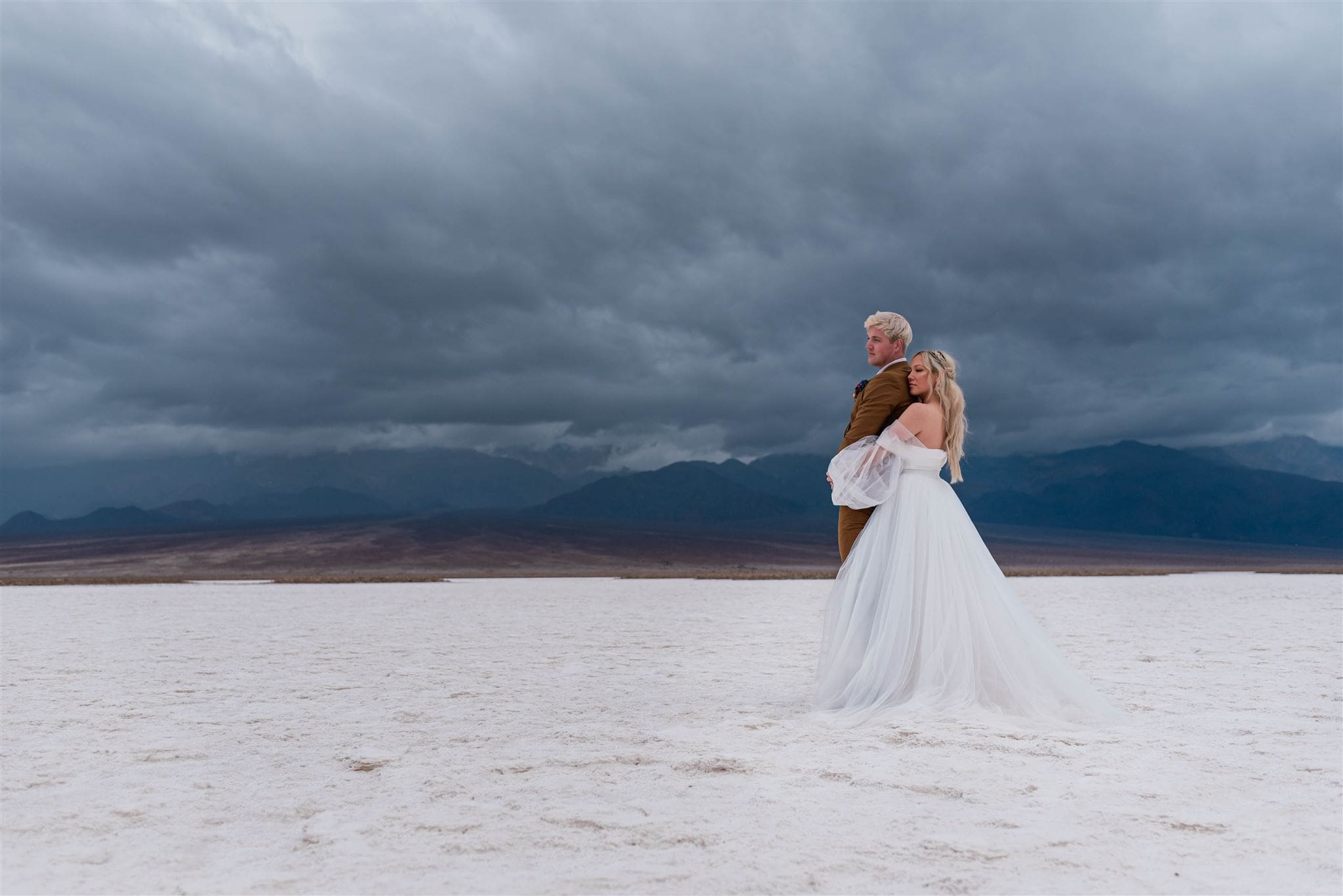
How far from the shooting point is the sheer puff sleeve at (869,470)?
5.16 metres

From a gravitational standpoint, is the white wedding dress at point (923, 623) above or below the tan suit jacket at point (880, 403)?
below

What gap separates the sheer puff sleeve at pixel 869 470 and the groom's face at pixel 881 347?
1.30ft

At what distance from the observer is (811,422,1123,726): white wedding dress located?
485 cm

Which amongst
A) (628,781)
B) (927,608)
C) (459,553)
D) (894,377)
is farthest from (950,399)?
(459,553)

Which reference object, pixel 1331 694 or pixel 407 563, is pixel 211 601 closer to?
pixel 1331 694

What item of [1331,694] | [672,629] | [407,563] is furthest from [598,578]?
[407,563]

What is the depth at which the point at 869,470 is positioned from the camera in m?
5.22

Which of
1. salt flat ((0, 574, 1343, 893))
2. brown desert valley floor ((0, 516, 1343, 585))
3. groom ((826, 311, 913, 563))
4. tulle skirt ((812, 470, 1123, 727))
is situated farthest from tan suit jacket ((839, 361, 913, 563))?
brown desert valley floor ((0, 516, 1343, 585))

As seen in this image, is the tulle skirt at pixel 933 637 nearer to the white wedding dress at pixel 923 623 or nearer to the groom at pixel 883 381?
the white wedding dress at pixel 923 623

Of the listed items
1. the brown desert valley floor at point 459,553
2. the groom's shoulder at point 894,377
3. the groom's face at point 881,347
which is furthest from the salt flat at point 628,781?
the brown desert valley floor at point 459,553

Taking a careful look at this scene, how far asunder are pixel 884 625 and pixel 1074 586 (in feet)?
62.0

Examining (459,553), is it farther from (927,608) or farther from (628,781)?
(628,781)

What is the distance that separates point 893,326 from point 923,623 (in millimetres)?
1781

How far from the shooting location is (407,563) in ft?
247
